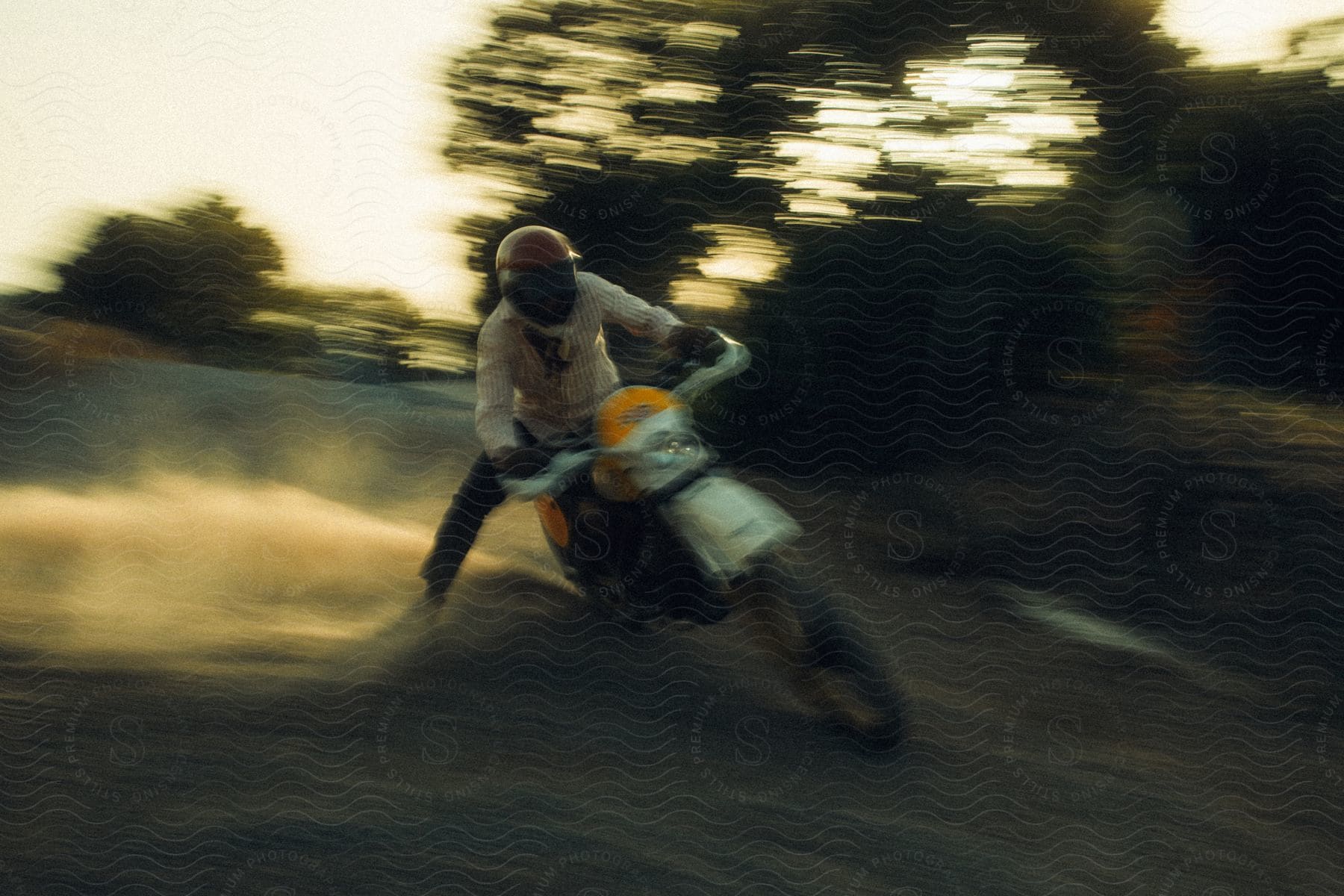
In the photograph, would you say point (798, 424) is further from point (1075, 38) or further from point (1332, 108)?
point (1332, 108)

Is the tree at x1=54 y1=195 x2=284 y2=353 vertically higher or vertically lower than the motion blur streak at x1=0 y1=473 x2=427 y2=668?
higher

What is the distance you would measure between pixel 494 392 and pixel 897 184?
1681mm

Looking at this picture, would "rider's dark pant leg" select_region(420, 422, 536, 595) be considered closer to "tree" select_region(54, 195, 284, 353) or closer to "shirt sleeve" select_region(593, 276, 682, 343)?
"shirt sleeve" select_region(593, 276, 682, 343)

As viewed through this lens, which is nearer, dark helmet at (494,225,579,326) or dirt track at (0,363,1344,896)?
dirt track at (0,363,1344,896)

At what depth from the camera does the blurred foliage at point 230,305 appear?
350 centimetres

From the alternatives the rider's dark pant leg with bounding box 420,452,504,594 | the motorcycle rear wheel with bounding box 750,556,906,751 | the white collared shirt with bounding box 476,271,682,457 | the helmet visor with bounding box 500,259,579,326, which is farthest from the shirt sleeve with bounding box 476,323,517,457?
the motorcycle rear wheel with bounding box 750,556,906,751

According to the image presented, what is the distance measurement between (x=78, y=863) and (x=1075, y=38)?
3738 mm

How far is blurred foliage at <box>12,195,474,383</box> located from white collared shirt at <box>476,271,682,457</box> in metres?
0.54

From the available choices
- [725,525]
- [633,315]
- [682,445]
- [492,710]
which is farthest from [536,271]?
[492,710]

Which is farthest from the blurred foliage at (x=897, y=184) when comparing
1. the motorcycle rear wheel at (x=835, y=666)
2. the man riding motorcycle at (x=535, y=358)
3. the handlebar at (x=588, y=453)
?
the motorcycle rear wheel at (x=835, y=666)

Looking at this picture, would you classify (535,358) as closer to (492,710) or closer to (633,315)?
(633,315)

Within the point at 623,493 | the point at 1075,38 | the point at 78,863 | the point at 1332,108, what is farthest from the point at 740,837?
the point at 1332,108

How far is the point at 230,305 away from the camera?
363 cm

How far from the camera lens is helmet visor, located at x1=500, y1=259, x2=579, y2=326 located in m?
2.87
